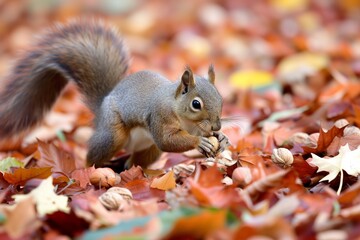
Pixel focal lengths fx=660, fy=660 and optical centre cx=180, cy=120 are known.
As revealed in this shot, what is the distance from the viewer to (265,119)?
121 inches

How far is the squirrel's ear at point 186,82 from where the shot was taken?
2.34 metres

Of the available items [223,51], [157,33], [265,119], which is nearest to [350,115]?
[265,119]

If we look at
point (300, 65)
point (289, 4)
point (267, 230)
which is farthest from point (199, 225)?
point (289, 4)

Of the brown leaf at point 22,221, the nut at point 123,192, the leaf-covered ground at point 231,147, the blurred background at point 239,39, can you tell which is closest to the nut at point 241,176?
the leaf-covered ground at point 231,147

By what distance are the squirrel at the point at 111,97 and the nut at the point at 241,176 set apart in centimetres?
28

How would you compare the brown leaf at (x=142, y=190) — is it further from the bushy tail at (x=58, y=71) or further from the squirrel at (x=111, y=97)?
the bushy tail at (x=58, y=71)

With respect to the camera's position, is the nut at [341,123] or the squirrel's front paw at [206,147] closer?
Result: the squirrel's front paw at [206,147]

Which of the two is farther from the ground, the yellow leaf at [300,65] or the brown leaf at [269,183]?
the brown leaf at [269,183]

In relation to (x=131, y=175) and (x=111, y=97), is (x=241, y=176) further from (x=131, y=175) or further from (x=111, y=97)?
(x=111, y=97)

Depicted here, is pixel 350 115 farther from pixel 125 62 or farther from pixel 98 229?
pixel 98 229

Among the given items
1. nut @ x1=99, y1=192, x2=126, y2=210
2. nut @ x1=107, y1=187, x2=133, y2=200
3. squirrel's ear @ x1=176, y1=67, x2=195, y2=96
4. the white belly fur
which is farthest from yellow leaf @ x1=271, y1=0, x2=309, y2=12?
nut @ x1=99, y1=192, x2=126, y2=210

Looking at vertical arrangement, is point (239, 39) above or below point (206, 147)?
below

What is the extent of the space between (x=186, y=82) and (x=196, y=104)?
3.9 inches

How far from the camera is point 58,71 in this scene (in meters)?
2.82
